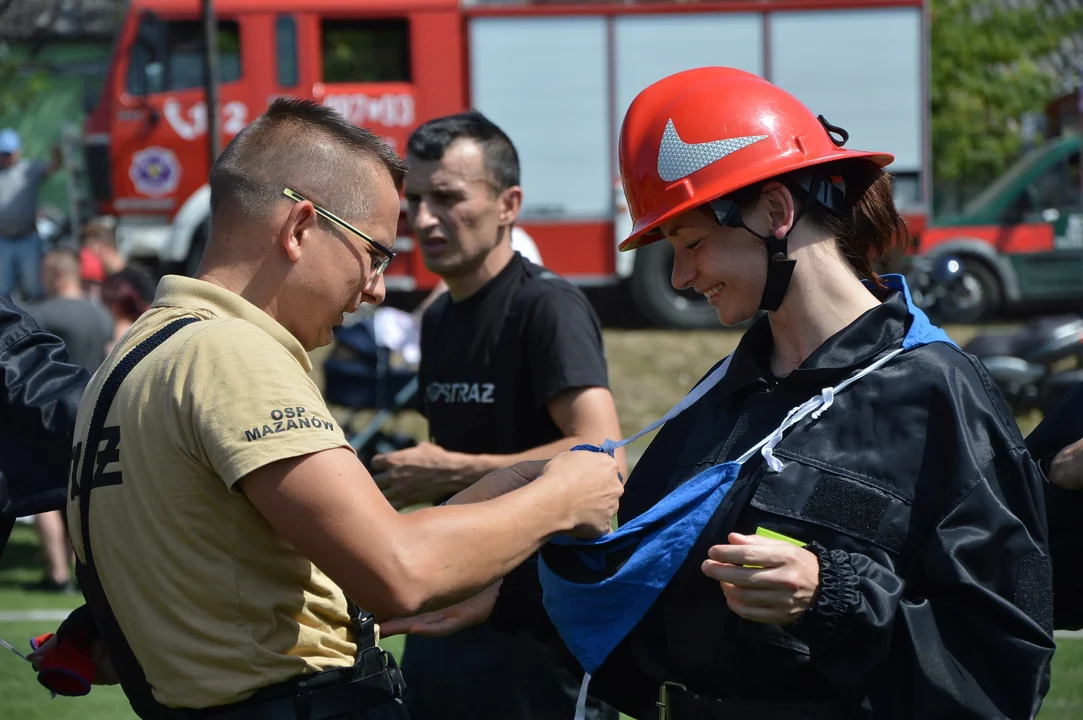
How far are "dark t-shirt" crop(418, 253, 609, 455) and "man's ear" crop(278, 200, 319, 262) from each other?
4.78 ft

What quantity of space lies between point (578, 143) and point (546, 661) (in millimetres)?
12063

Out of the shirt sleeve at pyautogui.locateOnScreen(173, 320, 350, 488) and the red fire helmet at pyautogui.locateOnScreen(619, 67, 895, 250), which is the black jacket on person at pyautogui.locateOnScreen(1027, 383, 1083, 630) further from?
the shirt sleeve at pyautogui.locateOnScreen(173, 320, 350, 488)

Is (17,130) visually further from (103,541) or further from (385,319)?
(103,541)

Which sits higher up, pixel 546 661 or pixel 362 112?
pixel 362 112

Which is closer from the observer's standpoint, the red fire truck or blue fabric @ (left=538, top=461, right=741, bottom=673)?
blue fabric @ (left=538, top=461, right=741, bottom=673)

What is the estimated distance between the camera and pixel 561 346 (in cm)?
395

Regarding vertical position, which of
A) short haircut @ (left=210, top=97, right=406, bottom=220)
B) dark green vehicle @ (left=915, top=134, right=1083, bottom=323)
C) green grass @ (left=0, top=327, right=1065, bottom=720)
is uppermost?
short haircut @ (left=210, top=97, right=406, bottom=220)

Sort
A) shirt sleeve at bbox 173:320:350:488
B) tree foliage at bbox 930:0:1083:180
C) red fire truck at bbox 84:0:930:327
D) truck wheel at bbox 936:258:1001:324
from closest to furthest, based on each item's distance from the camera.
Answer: shirt sleeve at bbox 173:320:350:488
truck wheel at bbox 936:258:1001:324
red fire truck at bbox 84:0:930:327
tree foliage at bbox 930:0:1083:180

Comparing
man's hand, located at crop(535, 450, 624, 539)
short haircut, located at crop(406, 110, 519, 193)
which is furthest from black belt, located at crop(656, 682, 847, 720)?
short haircut, located at crop(406, 110, 519, 193)

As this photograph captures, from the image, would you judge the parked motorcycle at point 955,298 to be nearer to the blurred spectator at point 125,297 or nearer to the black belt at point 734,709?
the blurred spectator at point 125,297

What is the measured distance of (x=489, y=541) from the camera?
241 cm

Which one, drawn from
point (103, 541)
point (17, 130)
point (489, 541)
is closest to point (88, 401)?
point (103, 541)

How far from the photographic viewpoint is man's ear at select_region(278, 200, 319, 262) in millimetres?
2521

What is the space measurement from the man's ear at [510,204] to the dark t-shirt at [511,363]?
27 centimetres
